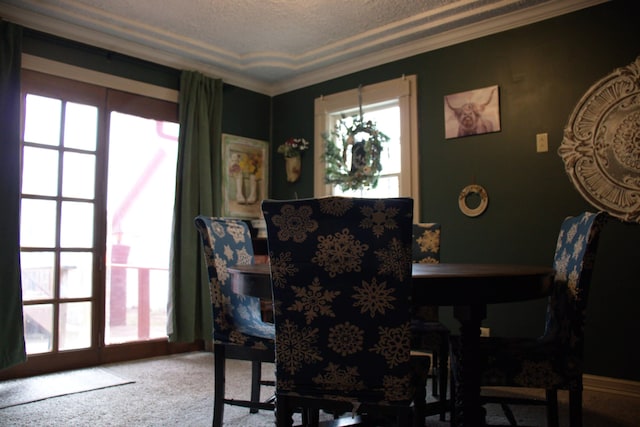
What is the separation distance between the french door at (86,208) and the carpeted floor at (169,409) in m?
0.69

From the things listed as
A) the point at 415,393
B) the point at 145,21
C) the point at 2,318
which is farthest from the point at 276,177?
the point at 415,393

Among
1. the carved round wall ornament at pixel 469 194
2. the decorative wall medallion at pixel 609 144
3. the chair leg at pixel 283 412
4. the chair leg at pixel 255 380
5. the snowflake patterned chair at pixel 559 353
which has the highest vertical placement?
the decorative wall medallion at pixel 609 144

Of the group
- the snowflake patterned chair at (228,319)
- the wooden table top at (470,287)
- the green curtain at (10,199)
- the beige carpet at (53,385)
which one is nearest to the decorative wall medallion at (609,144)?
the wooden table top at (470,287)

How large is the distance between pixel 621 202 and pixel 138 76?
141 inches

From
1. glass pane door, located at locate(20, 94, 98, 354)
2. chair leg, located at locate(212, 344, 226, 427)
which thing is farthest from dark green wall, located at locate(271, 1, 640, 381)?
glass pane door, located at locate(20, 94, 98, 354)

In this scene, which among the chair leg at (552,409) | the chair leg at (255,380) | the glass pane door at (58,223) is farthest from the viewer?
the glass pane door at (58,223)

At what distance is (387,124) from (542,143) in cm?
133

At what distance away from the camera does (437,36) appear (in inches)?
151

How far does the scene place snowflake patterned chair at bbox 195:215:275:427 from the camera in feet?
7.05

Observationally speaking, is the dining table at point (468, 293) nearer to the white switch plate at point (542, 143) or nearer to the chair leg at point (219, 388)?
the chair leg at point (219, 388)

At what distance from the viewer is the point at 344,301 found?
57.9 inches

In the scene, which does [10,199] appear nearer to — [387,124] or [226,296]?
[226,296]

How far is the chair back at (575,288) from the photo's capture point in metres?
1.85

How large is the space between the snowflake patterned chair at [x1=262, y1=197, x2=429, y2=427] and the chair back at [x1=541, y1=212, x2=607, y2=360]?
76 cm
